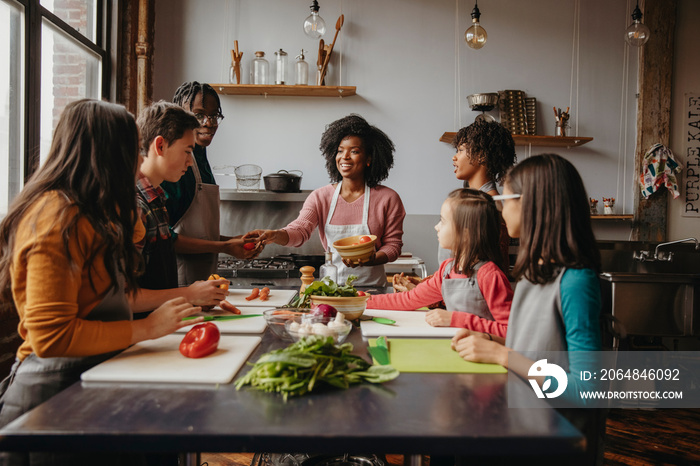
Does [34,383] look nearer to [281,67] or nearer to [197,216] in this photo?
[197,216]

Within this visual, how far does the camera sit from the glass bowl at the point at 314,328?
1.23 meters

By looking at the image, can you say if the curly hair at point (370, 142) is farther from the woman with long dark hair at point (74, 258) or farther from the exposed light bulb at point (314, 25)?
the woman with long dark hair at point (74, 258)

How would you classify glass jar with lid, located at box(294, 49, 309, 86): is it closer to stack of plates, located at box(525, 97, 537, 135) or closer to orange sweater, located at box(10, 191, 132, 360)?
stack of plates, located at box(525, 97, 537, 135)

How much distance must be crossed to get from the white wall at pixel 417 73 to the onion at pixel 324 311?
320cm

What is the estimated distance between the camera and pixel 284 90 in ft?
14.3

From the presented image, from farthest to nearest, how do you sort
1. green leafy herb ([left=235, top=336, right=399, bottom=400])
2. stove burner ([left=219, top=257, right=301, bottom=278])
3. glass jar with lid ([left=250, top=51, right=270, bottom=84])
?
glass jar with lid ([left=250, top=51, right=270, bottom=84])
stove burner ([left=219, top=257, right=301, bottom=278])
green leafy herb ([left=235, top=336, right=399, bottom=400])

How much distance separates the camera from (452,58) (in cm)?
461

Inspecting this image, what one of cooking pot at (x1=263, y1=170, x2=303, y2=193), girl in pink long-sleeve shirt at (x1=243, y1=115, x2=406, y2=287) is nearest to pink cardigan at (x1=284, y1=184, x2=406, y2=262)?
girl in pink long-sleeve shirt at (x1=243, y1=115, x2=406, y2=287)

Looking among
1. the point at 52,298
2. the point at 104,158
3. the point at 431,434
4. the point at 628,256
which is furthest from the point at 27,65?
Answer: the point at 628,256

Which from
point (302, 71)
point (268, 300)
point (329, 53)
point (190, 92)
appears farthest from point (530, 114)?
point (268, 300)

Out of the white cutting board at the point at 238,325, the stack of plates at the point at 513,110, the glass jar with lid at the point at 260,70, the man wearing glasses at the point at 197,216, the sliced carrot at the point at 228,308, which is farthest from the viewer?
the stack of plates at the point at 513,110

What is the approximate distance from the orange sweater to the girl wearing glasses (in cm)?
86

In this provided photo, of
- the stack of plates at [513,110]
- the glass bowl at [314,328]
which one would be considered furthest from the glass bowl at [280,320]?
the stack of plates at [513,110]

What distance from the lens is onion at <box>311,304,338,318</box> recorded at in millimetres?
1427
